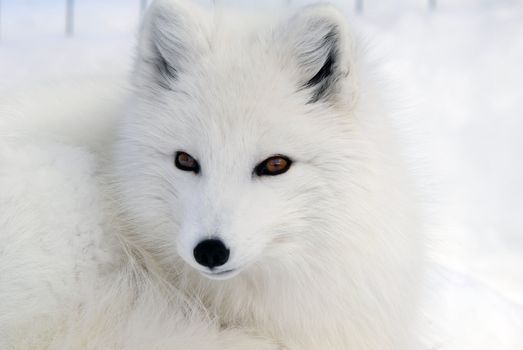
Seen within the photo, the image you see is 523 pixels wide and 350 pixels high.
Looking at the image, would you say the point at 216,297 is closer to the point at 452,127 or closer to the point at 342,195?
the point at 342,195

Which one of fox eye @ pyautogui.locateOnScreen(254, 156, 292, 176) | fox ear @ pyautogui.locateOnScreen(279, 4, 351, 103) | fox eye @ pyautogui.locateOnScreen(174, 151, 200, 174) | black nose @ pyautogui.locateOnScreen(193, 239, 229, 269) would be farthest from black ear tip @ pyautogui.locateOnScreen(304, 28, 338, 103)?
black nose @ pyautogui.locateOnScreen(193, 239, 229, 269)

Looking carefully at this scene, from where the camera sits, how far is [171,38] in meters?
2.06

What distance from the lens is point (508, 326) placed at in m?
3.12

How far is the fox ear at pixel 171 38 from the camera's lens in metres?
2.03

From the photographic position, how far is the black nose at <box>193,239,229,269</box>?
69.9 inches

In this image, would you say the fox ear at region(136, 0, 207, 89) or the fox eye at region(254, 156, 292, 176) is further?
the fox ear at region(136, 0, 207, 89)

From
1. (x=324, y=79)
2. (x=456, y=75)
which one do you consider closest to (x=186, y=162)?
(x=324, y=79)

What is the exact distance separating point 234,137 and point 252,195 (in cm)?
15

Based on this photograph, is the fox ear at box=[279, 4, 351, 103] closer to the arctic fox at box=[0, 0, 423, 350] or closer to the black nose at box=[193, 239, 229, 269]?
the arctic fox at box=[0, 0, 423, 350]

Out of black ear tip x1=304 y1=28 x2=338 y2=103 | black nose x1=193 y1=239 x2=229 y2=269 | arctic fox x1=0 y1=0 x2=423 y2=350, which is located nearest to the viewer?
black nose x1=193 y1=239 x2=229 y2=269

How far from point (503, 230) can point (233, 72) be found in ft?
7.66

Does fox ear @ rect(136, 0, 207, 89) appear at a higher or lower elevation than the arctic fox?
higher

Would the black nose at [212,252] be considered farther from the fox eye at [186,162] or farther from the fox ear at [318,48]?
the fox ear at [318,48]

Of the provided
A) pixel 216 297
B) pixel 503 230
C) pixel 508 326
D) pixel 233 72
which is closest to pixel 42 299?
pixel 216 297
